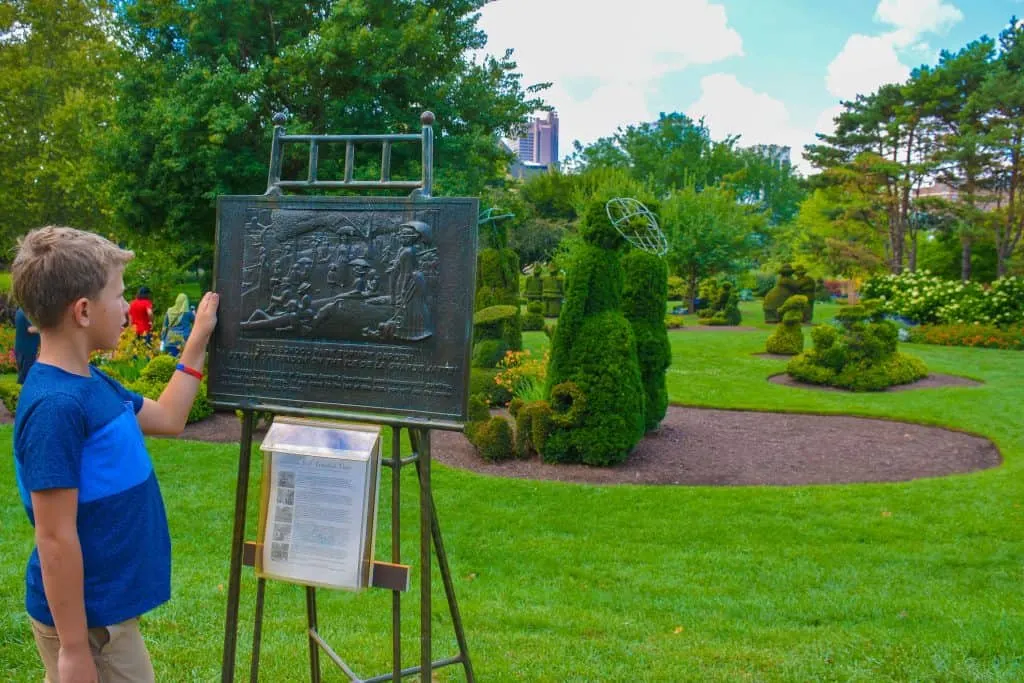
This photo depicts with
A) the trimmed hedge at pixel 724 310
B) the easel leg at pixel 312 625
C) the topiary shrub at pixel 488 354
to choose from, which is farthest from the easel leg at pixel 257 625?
the trimmed hedge at pixel 724 310

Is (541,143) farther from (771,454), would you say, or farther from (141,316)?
(771,454)

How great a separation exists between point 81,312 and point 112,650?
3.24 feet

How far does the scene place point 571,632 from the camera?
4.45 meters

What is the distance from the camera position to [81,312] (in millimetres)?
2260

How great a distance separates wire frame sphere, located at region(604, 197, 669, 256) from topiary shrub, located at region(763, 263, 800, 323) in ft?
61.5

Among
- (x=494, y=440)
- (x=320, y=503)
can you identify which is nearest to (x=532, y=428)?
(x=494, y=440)

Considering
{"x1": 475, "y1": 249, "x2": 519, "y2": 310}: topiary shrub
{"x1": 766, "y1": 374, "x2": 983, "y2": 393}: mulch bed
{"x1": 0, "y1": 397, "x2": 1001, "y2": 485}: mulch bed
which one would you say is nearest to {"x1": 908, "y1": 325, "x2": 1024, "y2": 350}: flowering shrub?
{"x1": 766, "y1": 374, "x2": 983, "y2": 393}: mulch bed

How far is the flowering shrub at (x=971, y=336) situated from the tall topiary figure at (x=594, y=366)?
55.1 ft

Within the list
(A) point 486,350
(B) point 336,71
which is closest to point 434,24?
(B) point 336,71

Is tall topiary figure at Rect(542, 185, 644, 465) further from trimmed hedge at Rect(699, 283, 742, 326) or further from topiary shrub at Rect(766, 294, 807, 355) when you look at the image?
trimmed hedge at Rect(699, 283, 742, 326)

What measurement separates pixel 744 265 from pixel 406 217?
118 ft

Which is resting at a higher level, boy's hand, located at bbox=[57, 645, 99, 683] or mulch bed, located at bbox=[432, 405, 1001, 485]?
boy's hand, located at bbox=[57, 645, 99, 683]

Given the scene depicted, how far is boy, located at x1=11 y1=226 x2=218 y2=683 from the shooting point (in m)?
2.15

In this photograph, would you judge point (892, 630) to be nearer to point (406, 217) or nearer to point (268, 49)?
point (406, 217)
